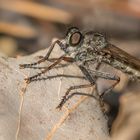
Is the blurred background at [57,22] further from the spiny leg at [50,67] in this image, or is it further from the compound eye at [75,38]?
the spiny leg at [50,67]

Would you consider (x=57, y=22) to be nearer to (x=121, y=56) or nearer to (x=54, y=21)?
(x=54, y=21)

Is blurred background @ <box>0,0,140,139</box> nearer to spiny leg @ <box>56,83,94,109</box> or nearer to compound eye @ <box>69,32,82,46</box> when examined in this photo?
compound eye @ <box>69,32,82,46</box>

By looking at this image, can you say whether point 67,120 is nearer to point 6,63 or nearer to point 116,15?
point 6,63

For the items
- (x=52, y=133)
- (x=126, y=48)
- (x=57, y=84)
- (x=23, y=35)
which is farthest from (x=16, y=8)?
(x=52, y=133)

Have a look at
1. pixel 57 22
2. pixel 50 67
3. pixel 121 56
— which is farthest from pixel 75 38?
pixel 57 22

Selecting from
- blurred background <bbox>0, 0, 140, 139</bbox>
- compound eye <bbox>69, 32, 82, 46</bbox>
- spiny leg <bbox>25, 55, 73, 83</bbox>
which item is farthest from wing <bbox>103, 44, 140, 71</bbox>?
blurred background <bbox>0, 0, 140, 139</bbox>

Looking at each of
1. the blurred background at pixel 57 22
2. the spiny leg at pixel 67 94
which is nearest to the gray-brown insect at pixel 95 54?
the spiny leg at pixel 67 94
